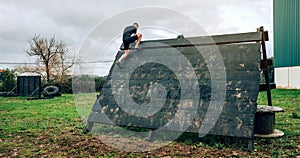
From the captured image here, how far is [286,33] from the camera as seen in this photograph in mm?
19906

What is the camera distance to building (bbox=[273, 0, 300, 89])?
1834 centimetres

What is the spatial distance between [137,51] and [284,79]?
17081 millimetres

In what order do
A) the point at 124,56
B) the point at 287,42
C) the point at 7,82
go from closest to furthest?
the point at 124,56 → the point at 287,42 → the point at 7,82

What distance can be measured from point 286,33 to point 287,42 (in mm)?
728

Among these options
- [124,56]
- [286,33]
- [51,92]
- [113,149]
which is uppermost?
[286,33]

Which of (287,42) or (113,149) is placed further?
(287,42)

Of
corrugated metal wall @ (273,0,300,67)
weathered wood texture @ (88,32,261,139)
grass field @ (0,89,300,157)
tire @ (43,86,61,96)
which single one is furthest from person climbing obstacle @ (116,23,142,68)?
corrugated metal wall @ (273,0,300,67)

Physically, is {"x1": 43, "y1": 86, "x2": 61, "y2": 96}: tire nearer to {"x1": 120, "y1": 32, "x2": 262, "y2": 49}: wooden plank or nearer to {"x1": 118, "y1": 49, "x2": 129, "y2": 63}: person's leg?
{"x1": 120, "y1": 32, "x2": 262, "y2": 49}: wooden plank


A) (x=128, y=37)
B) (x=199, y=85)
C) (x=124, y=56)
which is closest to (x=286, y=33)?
(x=128, y=37)

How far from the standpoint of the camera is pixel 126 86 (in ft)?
21.1

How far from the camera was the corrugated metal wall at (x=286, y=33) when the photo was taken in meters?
18.3

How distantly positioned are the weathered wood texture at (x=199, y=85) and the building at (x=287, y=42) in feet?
48.0

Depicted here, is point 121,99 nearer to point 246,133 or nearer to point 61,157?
point 61,157

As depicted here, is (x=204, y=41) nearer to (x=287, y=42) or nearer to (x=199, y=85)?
(x=199, y=85)
